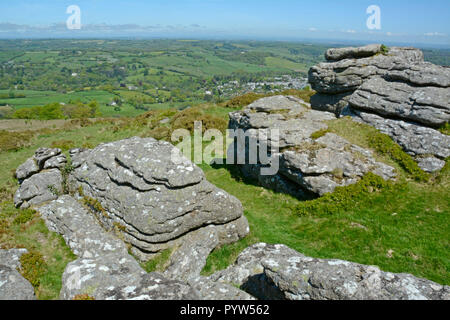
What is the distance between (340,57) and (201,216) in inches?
868

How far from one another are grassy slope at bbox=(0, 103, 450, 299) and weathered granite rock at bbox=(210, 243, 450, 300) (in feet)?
13.4

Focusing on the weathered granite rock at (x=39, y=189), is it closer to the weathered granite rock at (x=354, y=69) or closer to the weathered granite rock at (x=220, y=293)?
the weathered granite rock at (x=220, y=293)

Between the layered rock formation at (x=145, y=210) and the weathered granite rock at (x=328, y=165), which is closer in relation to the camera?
the layered rock formation at (x=145, y=210)

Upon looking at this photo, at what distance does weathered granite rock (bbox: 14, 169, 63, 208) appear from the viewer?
531 inches

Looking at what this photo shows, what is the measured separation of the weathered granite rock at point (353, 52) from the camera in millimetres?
23469

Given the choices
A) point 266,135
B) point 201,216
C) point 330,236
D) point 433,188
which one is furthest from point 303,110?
point 201,216

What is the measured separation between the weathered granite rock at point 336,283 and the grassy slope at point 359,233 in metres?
4.08

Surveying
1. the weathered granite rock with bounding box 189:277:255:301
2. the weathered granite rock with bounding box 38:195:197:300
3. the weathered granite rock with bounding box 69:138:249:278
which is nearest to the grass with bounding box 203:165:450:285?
the weathered granite rock with bounding box 69:138:249:278

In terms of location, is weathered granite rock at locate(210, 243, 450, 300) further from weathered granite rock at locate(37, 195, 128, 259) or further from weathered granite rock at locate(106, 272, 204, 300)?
weathered granite rock at locate(37, 195, 128, 259)

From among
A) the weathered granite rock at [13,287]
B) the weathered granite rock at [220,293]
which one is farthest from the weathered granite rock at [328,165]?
the weathered granite rock at [13,287]
